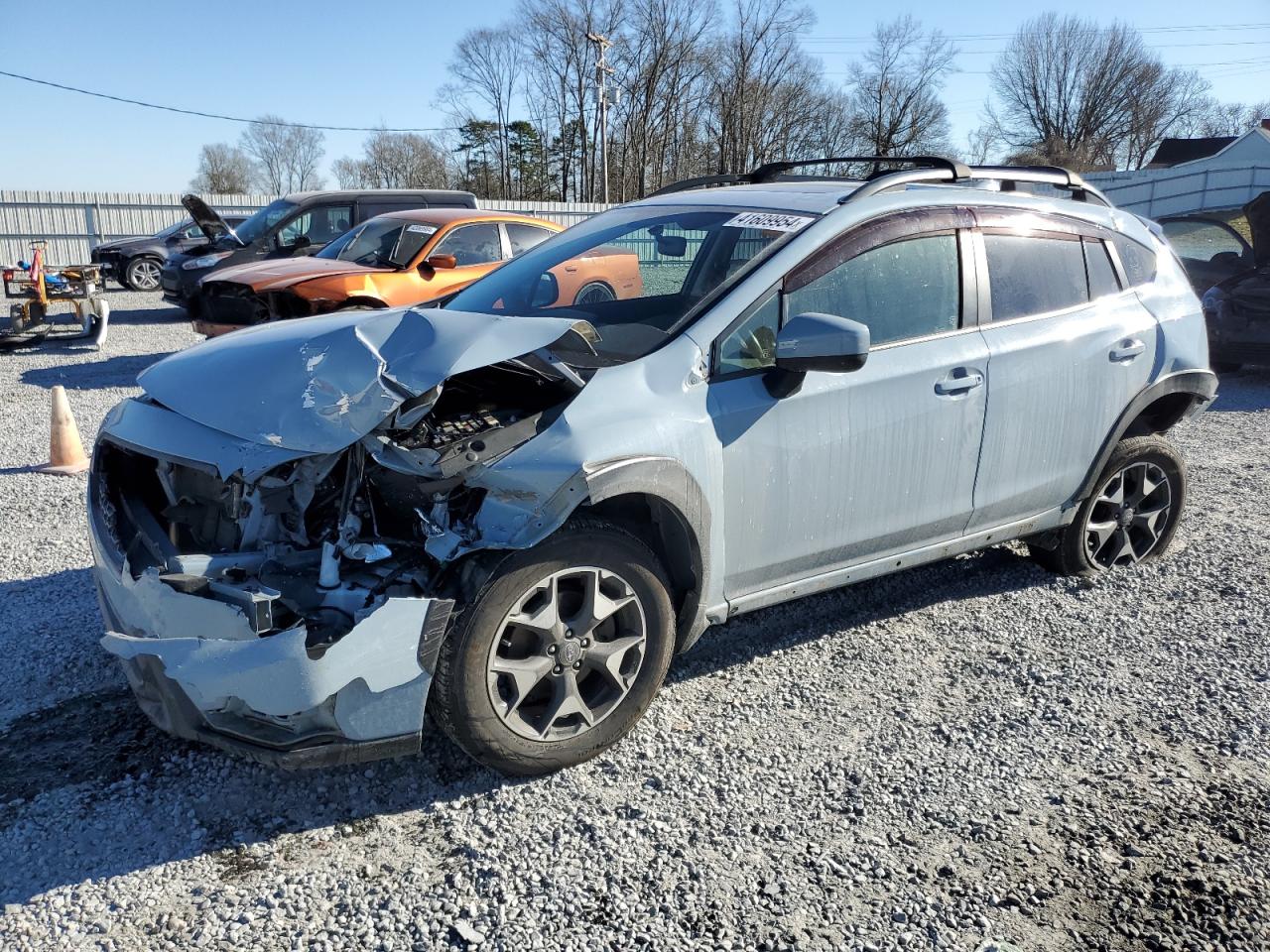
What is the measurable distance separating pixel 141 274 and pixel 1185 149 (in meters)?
63.4

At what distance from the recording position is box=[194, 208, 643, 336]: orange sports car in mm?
9734

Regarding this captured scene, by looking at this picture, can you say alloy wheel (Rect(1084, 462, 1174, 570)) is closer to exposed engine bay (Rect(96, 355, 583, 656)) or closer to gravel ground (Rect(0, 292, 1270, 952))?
gravel ground (Rect(0, 292, 1270, 952))

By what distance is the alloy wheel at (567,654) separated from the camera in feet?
9.79

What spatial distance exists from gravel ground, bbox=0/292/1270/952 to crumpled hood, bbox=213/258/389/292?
19.6 feet

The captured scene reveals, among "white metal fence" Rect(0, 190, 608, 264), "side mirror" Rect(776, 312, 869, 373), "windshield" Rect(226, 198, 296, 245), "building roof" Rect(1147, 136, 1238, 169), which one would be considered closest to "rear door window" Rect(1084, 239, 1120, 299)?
"side mirror" Rect(776, 312, 869, 373)

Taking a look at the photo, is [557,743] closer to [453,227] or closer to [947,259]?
[947,259]

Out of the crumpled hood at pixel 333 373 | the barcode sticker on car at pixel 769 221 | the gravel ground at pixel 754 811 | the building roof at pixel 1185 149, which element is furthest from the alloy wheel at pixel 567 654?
the building roof at pixel 1185 149

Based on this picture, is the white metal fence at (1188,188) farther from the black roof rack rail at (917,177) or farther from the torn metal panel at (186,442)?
the torn metal panel at (186,442)

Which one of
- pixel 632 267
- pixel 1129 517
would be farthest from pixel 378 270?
pixel 1129 517

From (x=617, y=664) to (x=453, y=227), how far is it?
28.5 ft

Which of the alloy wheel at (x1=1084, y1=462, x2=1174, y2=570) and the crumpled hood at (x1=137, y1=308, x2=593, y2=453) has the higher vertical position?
the crumpled hood at (x1=137, y1=308, x2=593, y2=453)

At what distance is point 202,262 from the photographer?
1510 cm

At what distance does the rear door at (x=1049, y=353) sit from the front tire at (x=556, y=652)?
170 centimetres

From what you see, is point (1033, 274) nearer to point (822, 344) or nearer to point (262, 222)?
point (822, 344)
